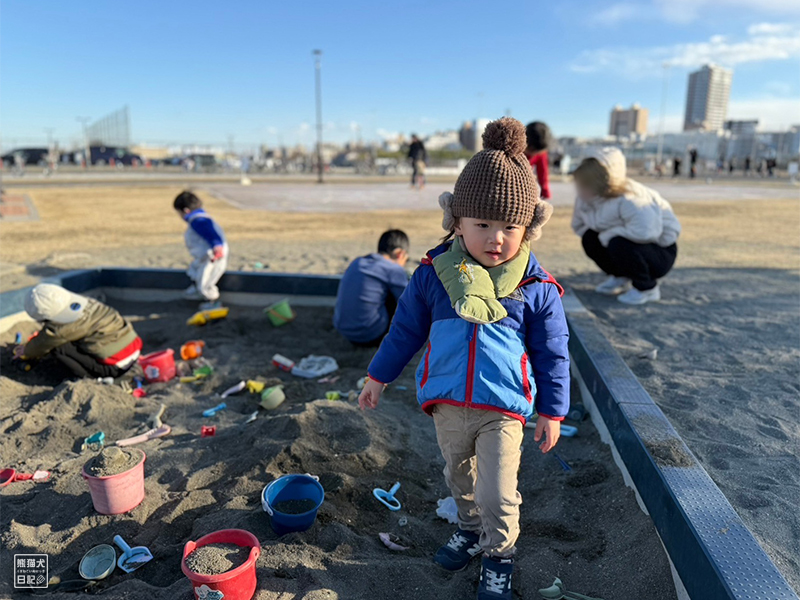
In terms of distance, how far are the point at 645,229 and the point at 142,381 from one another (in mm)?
4460

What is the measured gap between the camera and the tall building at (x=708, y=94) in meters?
144

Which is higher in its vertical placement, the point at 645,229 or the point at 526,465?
the point at 645,229

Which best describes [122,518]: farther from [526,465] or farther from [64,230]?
[64,230]

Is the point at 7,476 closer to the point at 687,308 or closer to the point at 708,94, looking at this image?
the point at 687,308

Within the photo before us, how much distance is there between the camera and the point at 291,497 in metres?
2.43

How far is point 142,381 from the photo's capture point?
4.15m

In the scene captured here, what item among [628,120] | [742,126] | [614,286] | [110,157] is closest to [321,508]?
[614,286]

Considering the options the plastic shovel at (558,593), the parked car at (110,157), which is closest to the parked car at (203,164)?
the parked car at (110,157)

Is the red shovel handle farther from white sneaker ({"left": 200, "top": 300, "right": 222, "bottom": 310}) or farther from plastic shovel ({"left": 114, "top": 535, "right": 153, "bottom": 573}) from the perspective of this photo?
white sneaker ({"left": 200, "top": 300, "right": 222, "bottom": 310})

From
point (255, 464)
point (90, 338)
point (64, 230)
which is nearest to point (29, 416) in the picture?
point (90, 338)

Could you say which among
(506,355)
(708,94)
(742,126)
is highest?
(708,94)

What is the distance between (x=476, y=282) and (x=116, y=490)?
1740 millimetres

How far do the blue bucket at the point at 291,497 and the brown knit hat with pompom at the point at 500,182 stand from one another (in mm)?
1290

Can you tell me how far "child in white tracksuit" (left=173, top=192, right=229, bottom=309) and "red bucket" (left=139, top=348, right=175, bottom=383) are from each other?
1598 millimetres
